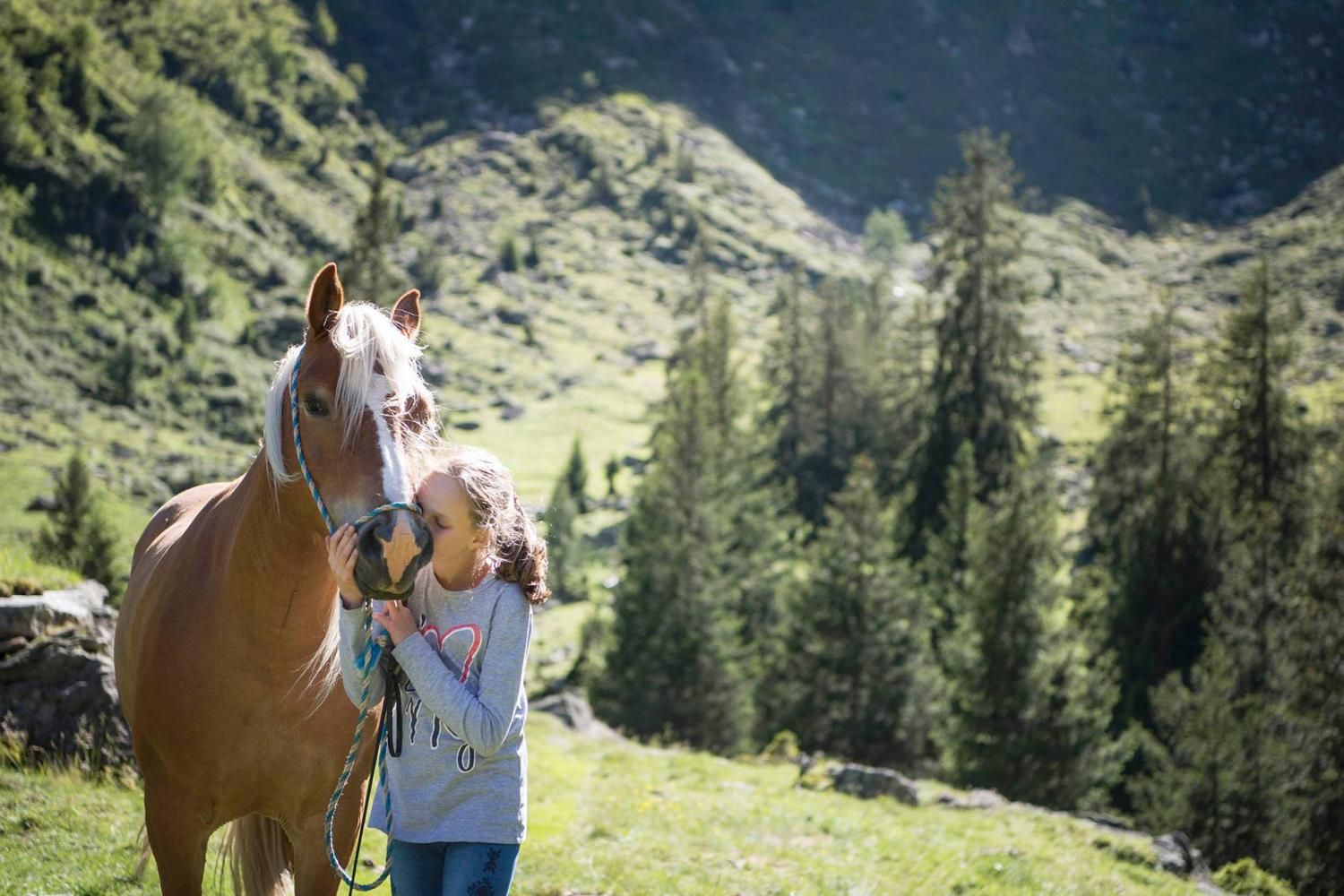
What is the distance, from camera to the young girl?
3.65 meters

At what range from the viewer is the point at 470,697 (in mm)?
3641

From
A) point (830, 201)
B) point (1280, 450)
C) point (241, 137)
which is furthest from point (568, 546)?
point (830, 201)

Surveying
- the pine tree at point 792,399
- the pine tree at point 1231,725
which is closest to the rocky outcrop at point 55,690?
the pine tree at point 1231,725

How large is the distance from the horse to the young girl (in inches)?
13.9

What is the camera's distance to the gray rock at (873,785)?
1609 cm

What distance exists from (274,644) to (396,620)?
3.63 feet

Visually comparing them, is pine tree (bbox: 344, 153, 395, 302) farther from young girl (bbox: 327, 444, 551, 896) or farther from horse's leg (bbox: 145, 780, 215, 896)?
young girl (bbox: 327, 444, 551, 896)

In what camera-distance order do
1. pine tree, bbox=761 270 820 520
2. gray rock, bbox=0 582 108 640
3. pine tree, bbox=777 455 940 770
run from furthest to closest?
pine tree, bbox=761 270 820 520 < pine tree, bbox=777 455 940 770 < gray rock, bbox=0 582 108 640

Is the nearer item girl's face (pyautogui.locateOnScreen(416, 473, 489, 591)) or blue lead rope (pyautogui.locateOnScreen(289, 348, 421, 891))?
blue lead rope (pyautogui.locateOnScreen(289, 348, 421, 891))

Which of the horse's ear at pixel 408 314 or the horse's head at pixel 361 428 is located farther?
the horse's ear at pixel 408 314

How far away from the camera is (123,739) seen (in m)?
9.11

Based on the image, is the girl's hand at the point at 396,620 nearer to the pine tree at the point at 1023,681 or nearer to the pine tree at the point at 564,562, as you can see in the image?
the pine tree at the point at 1023,681

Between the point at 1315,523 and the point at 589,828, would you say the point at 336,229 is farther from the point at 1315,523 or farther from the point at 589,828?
the point at 589,828

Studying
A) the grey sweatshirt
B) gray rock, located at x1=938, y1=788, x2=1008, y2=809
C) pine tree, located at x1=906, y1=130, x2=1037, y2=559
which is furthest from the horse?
pine tree, located at x1=906, y1=130, x2=1037, y2=559
